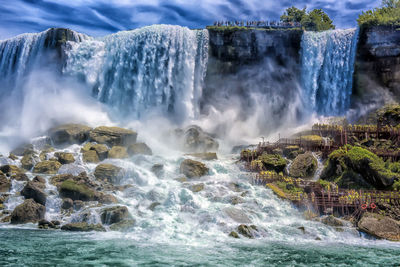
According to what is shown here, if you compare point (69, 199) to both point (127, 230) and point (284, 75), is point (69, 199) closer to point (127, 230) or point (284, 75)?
point (127, 230)

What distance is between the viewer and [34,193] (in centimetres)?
1770

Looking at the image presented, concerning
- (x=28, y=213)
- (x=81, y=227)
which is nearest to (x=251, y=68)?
(x=81, y=227)

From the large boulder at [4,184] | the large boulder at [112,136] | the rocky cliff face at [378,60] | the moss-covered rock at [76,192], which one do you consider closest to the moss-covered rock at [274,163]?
the large boulder at [112,136]

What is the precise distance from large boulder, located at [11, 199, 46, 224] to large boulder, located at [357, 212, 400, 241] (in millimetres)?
14266

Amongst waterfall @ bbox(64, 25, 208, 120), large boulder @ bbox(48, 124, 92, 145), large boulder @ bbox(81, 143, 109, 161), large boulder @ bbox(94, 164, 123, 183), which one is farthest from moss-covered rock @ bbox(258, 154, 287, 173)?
large boulder @ bbox(48, 124, 92, 145)

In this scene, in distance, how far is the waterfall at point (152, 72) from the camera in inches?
1387

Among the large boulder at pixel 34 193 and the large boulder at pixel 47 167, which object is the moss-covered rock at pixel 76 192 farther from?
the large boulder at pixel 47 167

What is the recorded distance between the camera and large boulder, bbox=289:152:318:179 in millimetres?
22594

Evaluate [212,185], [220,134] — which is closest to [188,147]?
[220,134]

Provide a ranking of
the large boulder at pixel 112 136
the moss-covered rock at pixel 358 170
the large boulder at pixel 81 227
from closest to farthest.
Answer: the large boulder at pixel 81 227
the moss-covered rock at pixel 358 170
the large boulder at pixel 112 136

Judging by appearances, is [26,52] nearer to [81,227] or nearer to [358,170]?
[81,227]

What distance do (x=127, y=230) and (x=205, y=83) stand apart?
2455 centimetres

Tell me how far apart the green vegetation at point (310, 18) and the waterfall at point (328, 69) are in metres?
9.25

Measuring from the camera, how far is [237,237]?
47.5ft
